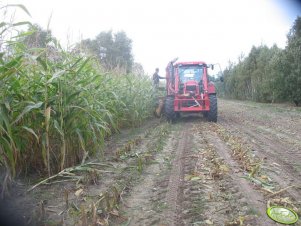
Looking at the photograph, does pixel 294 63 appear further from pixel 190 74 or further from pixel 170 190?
pixel 170 190

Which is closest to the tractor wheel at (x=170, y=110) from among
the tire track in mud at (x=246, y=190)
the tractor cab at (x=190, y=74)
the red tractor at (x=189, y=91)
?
the red tractor at (x=189, y=91)

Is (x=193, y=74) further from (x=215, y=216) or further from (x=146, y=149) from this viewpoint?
(x=215, y=216)

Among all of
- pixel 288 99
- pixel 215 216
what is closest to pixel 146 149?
pixel 215 216

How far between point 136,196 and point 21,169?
1373 mm

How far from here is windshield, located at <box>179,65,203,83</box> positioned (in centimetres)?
1054

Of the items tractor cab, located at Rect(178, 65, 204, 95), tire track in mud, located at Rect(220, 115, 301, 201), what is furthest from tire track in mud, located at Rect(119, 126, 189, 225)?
tractor cab, located at Rect(178, 65, 204, 95)

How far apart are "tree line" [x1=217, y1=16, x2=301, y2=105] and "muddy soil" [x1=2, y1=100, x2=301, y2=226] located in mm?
12804

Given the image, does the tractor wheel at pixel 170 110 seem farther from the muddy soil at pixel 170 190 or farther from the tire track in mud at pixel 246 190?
the tire track in mud at pixel 246 190

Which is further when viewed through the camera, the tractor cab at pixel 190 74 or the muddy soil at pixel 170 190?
the tractor cab at pixel 190 74

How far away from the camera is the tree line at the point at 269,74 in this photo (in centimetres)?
1681

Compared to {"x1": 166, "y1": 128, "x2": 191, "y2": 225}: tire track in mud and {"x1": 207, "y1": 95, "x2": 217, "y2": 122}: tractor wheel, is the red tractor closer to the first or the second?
{"x1": 207, "y1": 95, "x2": 217, "y2": 122}: tractor wheel

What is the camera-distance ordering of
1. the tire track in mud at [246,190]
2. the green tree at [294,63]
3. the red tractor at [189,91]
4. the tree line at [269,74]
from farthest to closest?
the tree line at [269,74]
the green tree at [294,63]
the red tractor at [189,91]
the tire track in mud at [246,190]

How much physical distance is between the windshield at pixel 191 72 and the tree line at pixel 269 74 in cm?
793

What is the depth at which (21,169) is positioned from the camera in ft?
11.8
